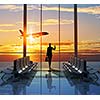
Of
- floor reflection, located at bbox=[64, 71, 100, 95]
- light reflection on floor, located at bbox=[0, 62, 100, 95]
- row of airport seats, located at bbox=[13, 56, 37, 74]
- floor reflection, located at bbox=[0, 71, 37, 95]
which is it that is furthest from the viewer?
row of airport seats, located at bbox=[13, 56, 37, 74]

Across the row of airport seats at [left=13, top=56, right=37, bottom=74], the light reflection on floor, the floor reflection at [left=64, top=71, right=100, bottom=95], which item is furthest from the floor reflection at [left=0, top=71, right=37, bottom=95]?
the floor reflection at [left=64, top=71, right=100, bottom=95]

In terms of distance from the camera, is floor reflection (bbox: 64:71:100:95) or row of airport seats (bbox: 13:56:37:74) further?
row of airport seats (bbox: 13:56:37:74)

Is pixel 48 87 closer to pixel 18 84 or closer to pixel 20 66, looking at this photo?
pixel 18 84

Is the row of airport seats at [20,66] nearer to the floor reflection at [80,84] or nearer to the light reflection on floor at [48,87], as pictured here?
the light reflection on floor at [48,87]

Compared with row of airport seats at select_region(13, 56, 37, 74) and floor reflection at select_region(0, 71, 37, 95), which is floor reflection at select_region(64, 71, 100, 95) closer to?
floor reflection at select_region(0, 71, 37, 95)

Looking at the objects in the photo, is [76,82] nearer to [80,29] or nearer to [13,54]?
[80,29]

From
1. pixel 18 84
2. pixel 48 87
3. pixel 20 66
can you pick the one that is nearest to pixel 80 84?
pixel 48 87

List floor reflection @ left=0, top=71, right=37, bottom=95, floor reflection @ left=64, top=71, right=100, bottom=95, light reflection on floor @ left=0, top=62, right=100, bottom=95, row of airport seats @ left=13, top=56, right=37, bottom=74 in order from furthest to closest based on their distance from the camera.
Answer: row of airport seats @ left=13, top=56, right=37, bottom=74, floor reflection @ left=64, top=71, right=100, bottom=95, floor reflection @ left=0, top=71, right=37, bottom=95, light reflection on floor @ left=0, top=62, right=100, bottom=95

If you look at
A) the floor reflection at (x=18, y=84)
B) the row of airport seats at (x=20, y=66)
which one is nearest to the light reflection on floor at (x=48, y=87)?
the floor reflection at (x=18, y=84)

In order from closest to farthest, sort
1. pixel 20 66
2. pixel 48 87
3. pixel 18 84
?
pixel 48 87, pixel 18 84, pixel 20 66

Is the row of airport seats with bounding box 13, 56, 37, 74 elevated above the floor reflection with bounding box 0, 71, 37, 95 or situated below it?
above

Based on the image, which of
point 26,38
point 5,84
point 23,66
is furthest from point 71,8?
point 5,84

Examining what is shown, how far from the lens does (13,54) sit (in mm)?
17266
